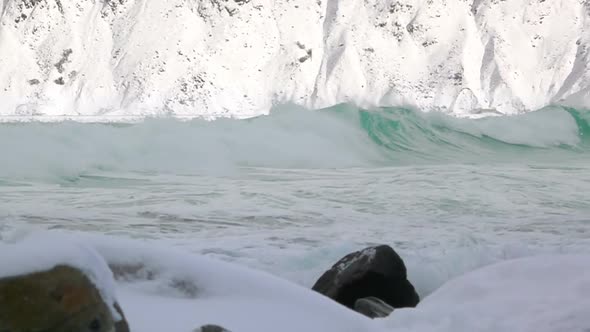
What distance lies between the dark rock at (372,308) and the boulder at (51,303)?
1545mm

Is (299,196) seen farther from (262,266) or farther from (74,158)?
(74,158)

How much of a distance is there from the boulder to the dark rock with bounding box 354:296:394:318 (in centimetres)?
154

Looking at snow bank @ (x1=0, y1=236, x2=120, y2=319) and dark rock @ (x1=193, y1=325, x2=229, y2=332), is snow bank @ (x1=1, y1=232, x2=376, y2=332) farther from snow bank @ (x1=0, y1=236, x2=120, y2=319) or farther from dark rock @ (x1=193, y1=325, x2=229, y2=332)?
snow bank @ (x1=0, y1=236, x2=120, y2=319)

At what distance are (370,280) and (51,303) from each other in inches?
82.6

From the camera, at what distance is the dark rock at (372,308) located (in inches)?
123

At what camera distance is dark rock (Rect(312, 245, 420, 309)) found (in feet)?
11.7

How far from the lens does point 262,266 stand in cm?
465

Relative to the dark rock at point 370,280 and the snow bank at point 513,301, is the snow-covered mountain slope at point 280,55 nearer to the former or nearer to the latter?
the dark rock at point 370,280

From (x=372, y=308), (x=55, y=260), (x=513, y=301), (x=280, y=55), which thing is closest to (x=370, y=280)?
(x=372, y=308)

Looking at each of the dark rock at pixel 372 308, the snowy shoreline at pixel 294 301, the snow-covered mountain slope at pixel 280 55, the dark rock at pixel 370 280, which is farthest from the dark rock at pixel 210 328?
the snow-covered mountain slope at pixel 280 55

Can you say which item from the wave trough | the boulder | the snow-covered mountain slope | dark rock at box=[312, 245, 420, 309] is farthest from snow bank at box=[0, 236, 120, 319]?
the snow-covered mountain slope

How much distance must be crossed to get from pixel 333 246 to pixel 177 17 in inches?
2123

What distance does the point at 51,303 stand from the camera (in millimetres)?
1660

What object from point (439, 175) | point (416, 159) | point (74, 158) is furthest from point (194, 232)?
point (416, 159)
